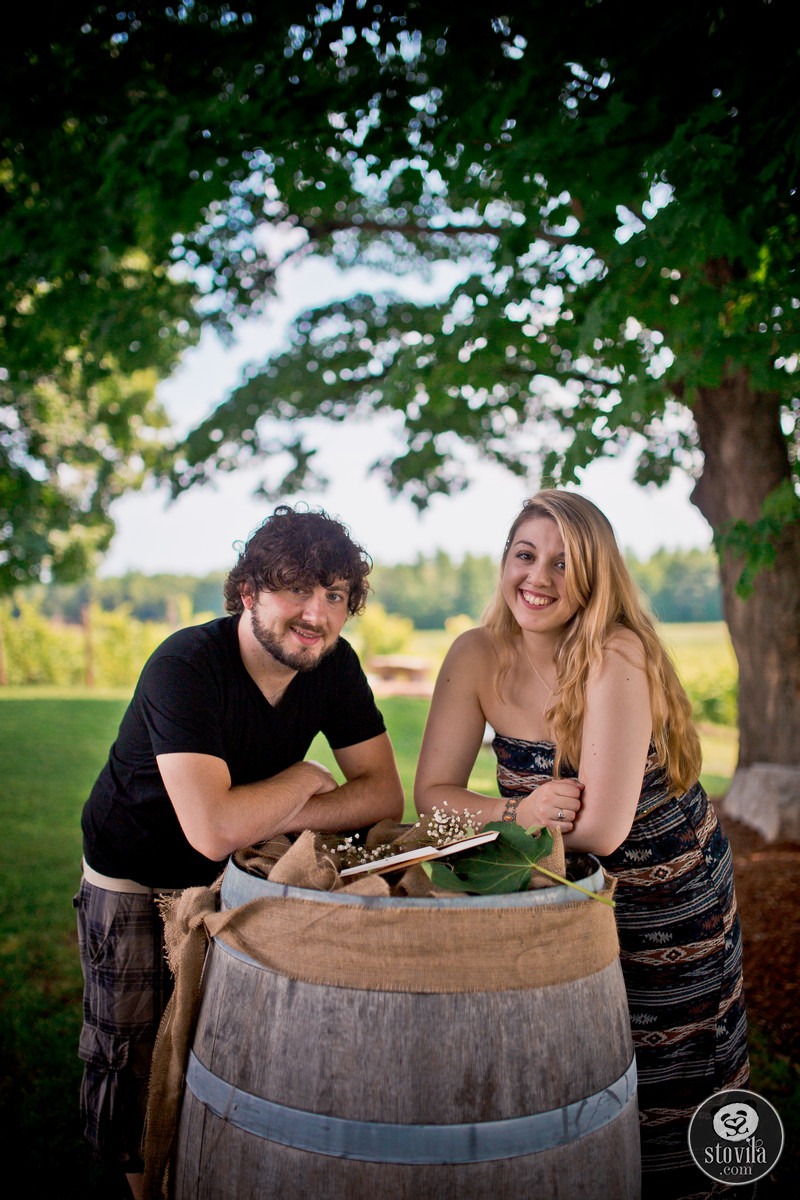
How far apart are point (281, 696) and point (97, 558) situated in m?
16.2

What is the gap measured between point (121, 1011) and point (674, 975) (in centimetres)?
153

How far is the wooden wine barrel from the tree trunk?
5.02 meters

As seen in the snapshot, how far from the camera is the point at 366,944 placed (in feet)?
5.10

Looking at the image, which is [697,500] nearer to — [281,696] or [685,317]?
[685,317]

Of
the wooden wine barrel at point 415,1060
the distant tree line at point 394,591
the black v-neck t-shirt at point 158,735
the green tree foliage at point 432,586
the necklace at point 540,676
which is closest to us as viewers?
the wooden wine barrel at point 415,1060

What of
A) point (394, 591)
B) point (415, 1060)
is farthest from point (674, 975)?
point (394, 591)

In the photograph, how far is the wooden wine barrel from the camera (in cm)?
150

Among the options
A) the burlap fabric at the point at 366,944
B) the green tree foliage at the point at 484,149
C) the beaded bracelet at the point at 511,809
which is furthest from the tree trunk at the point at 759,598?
the burlap fabric at the point at 366,944

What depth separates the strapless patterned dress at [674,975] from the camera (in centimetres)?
232

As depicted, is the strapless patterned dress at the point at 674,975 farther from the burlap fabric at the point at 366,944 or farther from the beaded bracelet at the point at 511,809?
the burlap fabric at the point at 366,944

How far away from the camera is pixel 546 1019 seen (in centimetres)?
157

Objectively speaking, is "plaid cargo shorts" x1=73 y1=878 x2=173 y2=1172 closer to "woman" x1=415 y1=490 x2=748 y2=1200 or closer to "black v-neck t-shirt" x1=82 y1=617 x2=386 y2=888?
"black v-neck t-shirt" x1=82 y1=617 x2=386 y2=888

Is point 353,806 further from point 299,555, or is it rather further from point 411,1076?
point 411,1076

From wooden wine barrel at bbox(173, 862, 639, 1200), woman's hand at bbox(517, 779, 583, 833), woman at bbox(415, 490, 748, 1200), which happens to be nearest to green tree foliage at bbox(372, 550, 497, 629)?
woman at bbox(415, 490, 748, 1200)
